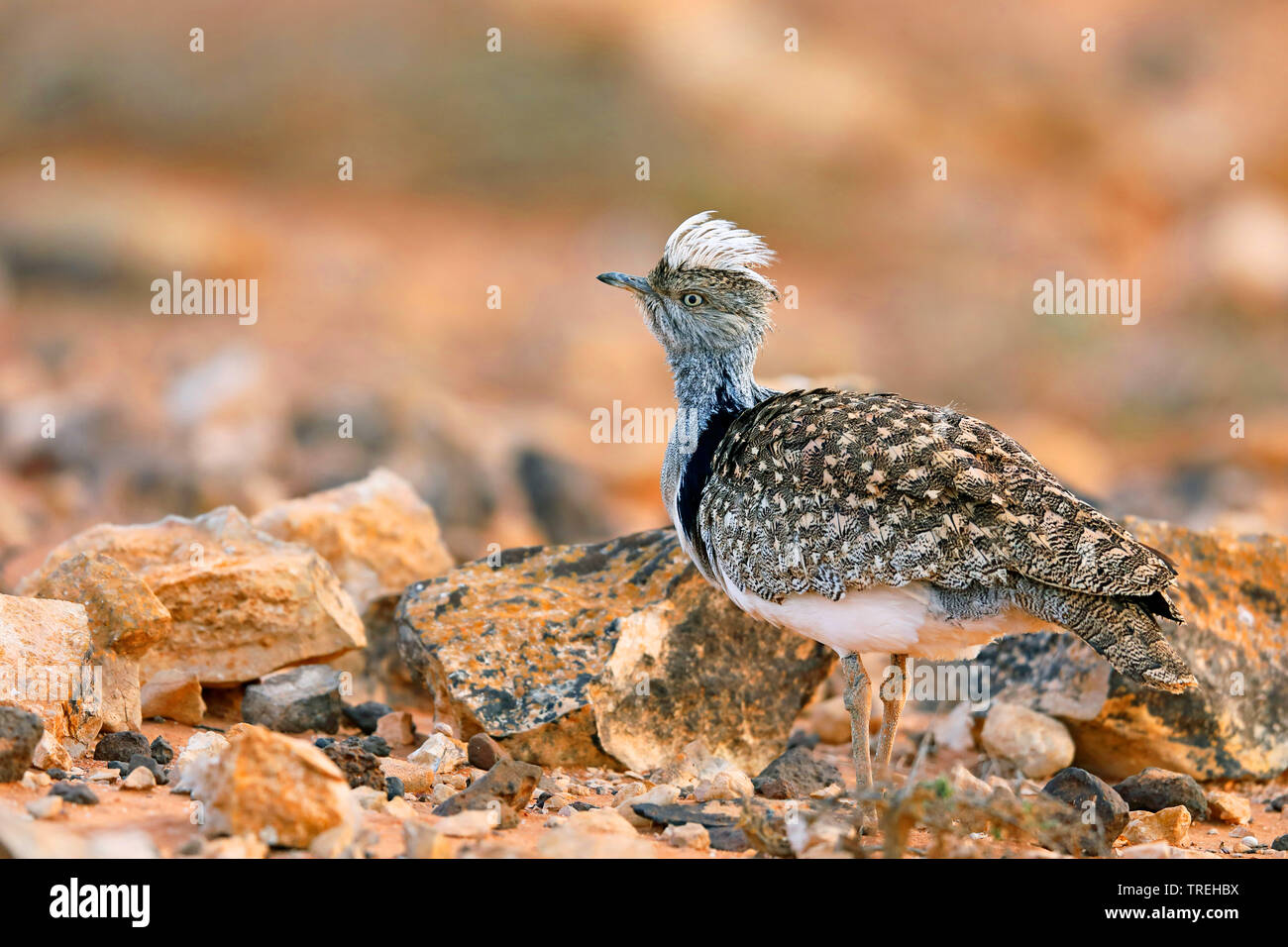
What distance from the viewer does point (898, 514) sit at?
18.4ft

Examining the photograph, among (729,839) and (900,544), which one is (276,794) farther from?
(900,544)

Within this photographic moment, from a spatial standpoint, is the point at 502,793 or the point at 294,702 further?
the point at 294,702

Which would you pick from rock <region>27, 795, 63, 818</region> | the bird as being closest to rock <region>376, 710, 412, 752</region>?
the bird

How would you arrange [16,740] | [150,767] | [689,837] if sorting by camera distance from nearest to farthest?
1. [16,740]
2. [689,837]
3. [150,767]

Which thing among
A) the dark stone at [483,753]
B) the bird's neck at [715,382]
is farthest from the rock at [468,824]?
the bird's neck at [715,382]

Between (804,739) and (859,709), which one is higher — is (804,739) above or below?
below

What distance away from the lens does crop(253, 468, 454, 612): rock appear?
816 cm

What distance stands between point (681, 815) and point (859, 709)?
100 cm

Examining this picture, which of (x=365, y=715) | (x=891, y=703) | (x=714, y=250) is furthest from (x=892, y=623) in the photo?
(x=365, y=715)

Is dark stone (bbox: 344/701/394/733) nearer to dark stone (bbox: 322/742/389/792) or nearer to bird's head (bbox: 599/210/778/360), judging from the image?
dark stone (bbox: 322/742/389/792)

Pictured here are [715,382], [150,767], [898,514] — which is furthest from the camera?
[715,382]

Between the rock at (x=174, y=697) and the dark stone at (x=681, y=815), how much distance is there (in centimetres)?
226

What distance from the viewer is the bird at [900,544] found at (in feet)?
17.4

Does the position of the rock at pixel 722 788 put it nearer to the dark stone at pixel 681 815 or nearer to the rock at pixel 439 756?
the dark stone at pixel 681 815
